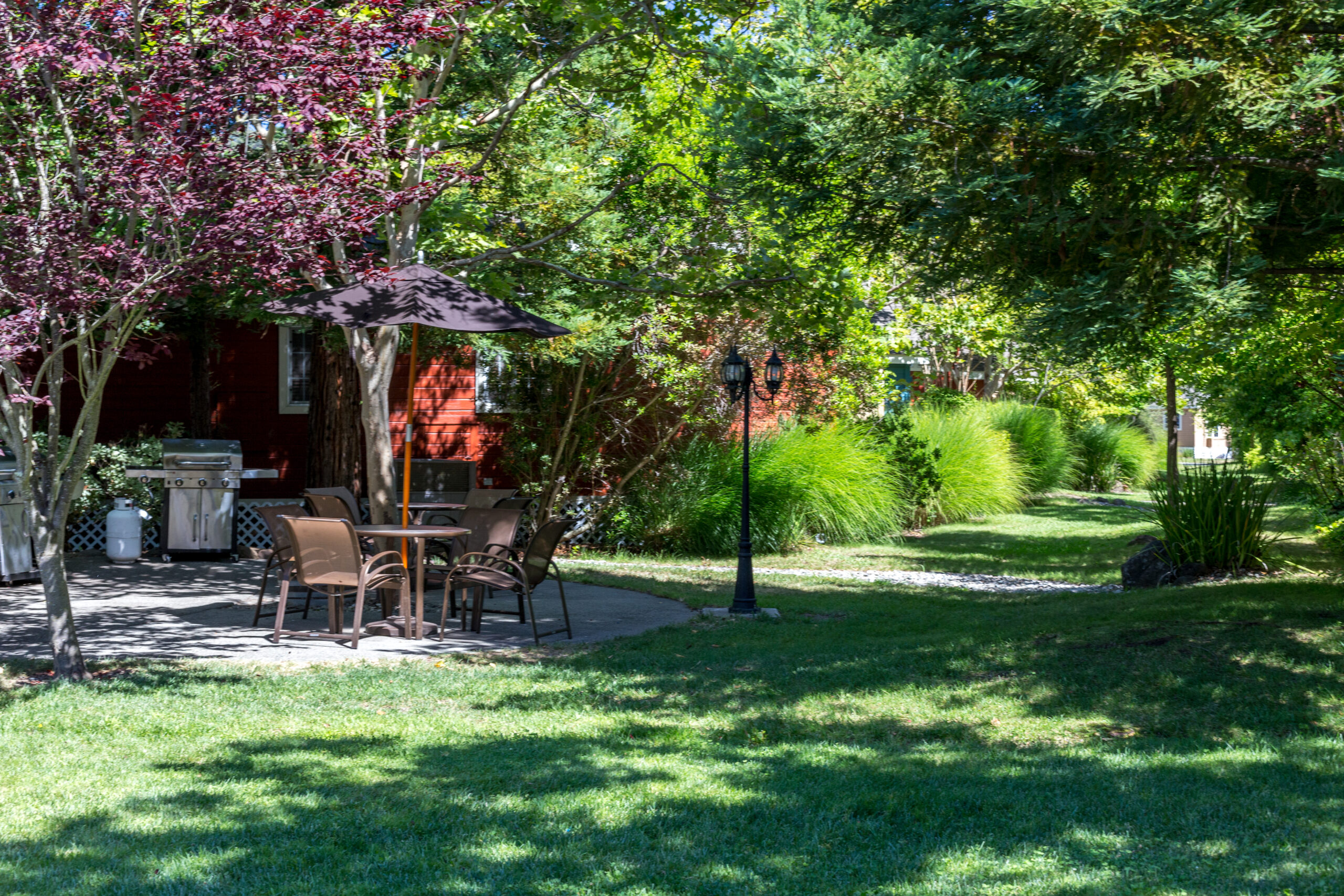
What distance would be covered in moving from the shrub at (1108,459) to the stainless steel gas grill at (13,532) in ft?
78.8

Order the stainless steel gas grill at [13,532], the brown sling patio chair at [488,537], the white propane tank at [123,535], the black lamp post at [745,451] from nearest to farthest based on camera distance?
the brown sling patio chair at [488,537], the black lamp post at [745,451], the stainless steel gas grill at [13,532], the white propane tank at [123,535]

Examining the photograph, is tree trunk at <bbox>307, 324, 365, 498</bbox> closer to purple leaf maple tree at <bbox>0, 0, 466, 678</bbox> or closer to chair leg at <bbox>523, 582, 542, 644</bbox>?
chair leg at <bbox>523, 582, 542, 644</bbox>

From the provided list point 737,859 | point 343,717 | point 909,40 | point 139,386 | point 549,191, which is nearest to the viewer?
point 737,859

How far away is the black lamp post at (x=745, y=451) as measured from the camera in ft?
33.0

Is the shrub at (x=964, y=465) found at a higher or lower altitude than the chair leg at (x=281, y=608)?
higher

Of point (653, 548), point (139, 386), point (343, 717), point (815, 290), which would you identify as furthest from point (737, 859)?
point (139, 386)

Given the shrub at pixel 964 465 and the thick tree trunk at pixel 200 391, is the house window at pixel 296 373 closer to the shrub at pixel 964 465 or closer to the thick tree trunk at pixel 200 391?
the thick tree trunk at pixel 200 391

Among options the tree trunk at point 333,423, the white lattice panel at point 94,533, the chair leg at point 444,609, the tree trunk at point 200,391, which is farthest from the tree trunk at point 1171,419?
the tree trunk at point 200,391

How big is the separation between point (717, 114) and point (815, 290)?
203 centimetres

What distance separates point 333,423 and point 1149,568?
9630 mm

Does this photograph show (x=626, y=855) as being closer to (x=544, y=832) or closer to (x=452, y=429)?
(x=544, y=832)

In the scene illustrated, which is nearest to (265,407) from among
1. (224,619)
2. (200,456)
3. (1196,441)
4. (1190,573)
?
(200,456)

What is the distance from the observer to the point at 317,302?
8.02m

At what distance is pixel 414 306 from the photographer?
784 centimetres
